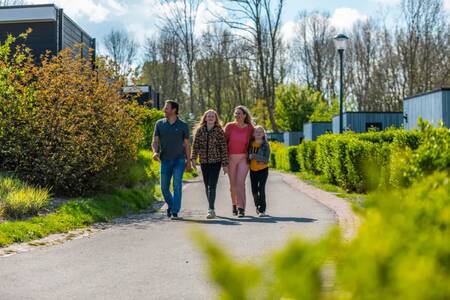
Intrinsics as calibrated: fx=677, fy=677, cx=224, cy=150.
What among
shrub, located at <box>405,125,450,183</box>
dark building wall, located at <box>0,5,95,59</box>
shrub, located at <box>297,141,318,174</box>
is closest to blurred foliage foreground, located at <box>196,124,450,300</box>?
shrub, located at <box>405,125,450,183</box>

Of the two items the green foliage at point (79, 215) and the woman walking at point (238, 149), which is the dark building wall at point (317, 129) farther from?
the woman walking at point (238, 149)

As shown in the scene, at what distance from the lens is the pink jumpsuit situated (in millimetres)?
11398

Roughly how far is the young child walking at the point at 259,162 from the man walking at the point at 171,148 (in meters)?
1.08

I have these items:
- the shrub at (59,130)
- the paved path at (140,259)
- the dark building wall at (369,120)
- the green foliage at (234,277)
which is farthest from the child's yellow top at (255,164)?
the dark building wall at (369,120)

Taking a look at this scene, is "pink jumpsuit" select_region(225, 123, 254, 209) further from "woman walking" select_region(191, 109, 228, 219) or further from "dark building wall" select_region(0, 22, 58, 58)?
"dark building wall" select_region(0, 22, 58, 58)

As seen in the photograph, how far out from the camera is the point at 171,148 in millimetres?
11312

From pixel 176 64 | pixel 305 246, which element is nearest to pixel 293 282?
pixel 305 246

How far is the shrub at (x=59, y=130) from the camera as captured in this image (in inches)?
482

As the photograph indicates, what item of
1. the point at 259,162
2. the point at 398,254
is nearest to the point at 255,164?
the point at 259,162

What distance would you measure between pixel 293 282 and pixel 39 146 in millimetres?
11502

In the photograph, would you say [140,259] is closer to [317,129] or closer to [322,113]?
[317,129]

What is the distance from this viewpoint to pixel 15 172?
12.5m

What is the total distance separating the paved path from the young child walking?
291 millimetres

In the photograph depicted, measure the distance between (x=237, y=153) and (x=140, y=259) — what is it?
15.0 ft
